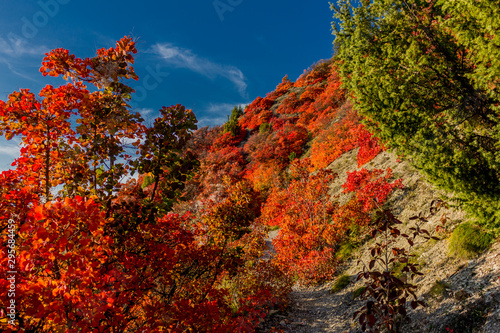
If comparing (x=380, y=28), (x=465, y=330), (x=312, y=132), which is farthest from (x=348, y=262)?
(x=312, y=132)

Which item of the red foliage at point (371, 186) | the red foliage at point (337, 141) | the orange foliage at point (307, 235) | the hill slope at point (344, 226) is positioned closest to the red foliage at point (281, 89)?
the hill slope at point (344, 226)

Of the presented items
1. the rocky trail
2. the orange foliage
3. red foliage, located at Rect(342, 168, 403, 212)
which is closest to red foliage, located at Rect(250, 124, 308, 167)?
red foliage, located at Rect(342, 168, 403, 212)

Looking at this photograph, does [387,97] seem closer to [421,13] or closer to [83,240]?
[421,13]

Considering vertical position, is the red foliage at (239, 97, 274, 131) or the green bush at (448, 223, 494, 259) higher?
the red foliage at (239, 97, 274, 131)

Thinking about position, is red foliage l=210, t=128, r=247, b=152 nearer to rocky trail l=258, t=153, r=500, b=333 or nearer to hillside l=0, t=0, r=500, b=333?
rocky trail l=258, t=153, r=500, b=333

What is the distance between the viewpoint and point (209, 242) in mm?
6277

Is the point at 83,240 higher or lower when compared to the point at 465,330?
higher

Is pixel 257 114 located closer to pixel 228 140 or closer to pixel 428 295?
pixel 228 140

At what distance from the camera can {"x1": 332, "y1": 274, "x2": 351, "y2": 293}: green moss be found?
958 cm

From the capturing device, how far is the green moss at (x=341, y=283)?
9.58m

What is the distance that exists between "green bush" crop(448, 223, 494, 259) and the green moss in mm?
4141

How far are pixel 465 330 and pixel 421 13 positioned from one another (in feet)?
22.0

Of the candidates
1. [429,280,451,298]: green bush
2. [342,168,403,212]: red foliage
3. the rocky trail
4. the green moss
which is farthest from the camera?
[342,168,403,212]: red foliage

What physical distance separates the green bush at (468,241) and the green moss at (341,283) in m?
4.14
